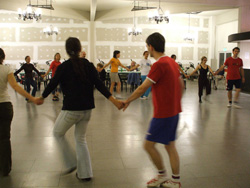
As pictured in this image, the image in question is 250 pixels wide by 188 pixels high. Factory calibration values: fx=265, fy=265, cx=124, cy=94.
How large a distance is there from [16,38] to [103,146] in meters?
13.9

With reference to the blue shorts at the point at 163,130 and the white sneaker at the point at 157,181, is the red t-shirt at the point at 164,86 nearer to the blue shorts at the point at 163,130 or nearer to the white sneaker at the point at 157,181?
the blue shorts at the point at 163,130

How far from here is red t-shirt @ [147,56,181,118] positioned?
7.49ft

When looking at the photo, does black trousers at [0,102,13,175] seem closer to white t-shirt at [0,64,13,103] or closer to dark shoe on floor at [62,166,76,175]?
white t-shirt at [0,64,13,103]

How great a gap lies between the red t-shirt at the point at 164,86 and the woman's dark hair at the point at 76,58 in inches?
24.1

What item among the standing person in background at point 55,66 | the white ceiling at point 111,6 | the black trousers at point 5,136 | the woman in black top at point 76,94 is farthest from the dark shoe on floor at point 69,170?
the white ceiling at point 111,6

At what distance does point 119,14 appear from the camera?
14.9 meters

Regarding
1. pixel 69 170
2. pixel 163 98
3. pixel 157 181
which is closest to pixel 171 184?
pixel 157 181

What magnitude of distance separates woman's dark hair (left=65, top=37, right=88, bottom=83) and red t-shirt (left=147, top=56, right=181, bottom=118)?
611mm

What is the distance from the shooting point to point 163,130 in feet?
7.64

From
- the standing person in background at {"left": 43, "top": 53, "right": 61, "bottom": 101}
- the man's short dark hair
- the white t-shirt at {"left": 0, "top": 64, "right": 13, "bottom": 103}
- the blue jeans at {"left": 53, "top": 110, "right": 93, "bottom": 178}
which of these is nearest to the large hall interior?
the blue jeans at {"left": 53, "top": 110, "right": 93, "bottom": 178}

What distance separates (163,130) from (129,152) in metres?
1.31

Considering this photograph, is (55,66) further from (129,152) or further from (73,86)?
(73,86)

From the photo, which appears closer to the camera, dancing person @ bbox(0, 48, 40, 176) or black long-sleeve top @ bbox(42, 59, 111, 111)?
black long-sleeve top @ bbox(42, 59, 111, 111)

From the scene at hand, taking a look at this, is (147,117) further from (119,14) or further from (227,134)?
(119,14)
